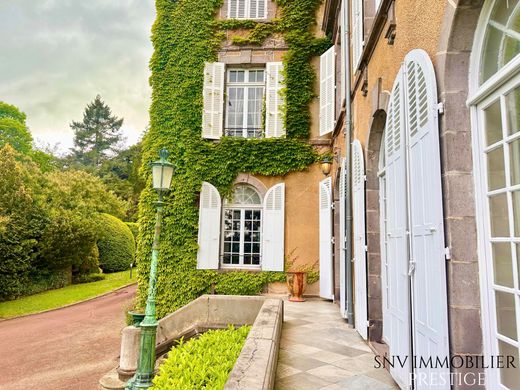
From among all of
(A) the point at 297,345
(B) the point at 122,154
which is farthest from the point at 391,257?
(B) the point at 122,154

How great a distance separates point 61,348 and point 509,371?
402 inches

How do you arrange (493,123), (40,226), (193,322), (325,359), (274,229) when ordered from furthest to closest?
(40,226)
(274,229)
(193,322)
(325,359)
(493,123)

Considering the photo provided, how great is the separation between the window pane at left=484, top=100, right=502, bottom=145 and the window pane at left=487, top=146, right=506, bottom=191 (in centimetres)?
7

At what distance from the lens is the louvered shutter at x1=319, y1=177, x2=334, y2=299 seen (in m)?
7.88

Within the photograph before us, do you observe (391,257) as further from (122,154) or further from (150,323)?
(122,154)

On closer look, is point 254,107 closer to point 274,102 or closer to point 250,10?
point 274,102

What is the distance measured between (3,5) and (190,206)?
28.3 metres

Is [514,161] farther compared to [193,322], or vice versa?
[193,322]

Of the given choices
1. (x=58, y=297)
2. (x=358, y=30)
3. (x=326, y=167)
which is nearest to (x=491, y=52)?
(x=358, y=30)

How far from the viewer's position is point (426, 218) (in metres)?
2.36

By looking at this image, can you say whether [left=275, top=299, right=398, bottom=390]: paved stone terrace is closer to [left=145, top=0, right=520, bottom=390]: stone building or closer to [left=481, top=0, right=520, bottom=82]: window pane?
[left=145, top=0, right=520, bottom=390]: stone building

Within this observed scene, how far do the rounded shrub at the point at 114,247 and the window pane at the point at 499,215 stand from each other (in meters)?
19.6

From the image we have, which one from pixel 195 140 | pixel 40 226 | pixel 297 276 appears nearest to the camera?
pixel 297 276

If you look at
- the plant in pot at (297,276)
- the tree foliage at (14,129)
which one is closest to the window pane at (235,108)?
the plant in pot at (297,276)
